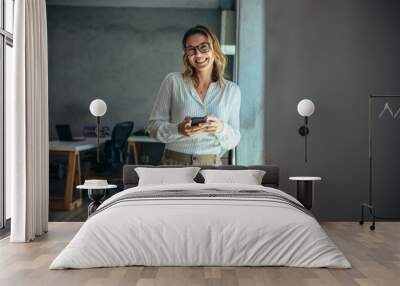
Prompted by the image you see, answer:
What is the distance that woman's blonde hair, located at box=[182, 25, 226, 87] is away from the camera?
25.6ft

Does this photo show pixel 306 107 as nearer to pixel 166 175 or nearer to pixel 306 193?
pixel 306 193

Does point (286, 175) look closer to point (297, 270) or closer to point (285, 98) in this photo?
point (285, 98)

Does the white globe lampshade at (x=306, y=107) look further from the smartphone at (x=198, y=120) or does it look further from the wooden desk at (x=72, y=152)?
the wooden desk at (x=72, y=152)

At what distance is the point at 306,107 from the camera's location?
301 inches

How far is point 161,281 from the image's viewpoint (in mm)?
4547

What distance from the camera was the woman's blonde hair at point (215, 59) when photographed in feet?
25.6

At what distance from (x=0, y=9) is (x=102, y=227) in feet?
10.4

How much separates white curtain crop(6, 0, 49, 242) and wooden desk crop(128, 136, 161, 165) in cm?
115

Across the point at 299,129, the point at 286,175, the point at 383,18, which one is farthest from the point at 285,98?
the point at 383,18

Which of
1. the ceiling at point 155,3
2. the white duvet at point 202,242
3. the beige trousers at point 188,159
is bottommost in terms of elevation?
the white duvet at point 202,242

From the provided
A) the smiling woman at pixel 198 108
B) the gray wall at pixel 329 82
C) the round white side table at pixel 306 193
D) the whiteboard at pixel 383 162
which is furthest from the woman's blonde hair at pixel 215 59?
the whiteboard at pixel 383 162

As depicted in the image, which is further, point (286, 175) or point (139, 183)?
point (286, 175)

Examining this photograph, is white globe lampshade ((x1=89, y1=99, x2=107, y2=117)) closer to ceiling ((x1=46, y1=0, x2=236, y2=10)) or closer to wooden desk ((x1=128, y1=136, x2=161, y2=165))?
wooden desk ((x1=128, y1=136, x2=161, y2=165))

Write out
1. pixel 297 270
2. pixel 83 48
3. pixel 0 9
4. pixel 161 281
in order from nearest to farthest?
pixel 161 281
pixel 297 270
pixel 0 9
pixel 83 48
